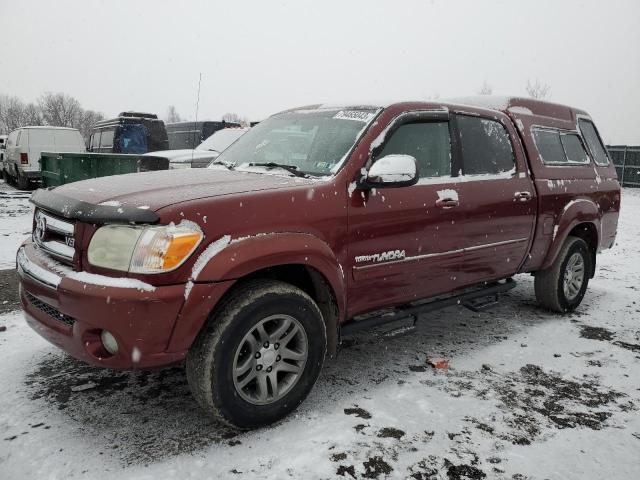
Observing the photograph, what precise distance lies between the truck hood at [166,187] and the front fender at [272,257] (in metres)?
0.30

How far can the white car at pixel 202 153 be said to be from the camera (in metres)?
9.46

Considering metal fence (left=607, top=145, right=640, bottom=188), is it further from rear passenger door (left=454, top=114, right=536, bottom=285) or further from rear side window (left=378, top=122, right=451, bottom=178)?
rear side window (left=378, top=122, right=451, bottom=178)

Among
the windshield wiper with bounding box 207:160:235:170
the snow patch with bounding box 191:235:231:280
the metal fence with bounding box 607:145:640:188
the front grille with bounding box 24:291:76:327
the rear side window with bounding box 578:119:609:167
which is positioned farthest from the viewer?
the metal fence with bounding box 607:145:640:188

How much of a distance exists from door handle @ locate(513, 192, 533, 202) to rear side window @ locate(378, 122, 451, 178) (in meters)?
0.81

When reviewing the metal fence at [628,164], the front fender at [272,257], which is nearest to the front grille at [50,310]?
the front fender at [272,257]

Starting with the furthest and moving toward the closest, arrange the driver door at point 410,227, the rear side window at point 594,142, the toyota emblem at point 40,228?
the rear side window at point 594,142
the driver door at point 410,227
the toyota emblem at point 40,228

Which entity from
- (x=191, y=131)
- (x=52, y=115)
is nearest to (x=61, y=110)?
(x=52, y=115)

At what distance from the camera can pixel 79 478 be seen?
2.28 meters

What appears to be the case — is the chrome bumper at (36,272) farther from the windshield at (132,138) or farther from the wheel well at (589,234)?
the windshield at (132,138)

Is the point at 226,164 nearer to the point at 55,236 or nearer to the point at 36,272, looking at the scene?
the point at 55,236

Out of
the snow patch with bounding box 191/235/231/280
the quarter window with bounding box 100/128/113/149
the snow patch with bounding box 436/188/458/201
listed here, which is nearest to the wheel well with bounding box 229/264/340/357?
the snow patch with bounding box 191/235/231/280

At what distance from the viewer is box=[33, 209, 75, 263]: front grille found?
8.43 feet

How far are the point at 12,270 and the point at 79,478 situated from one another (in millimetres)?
4143

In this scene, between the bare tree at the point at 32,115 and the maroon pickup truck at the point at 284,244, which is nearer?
the maroon pickup truck at the point at 284,244
